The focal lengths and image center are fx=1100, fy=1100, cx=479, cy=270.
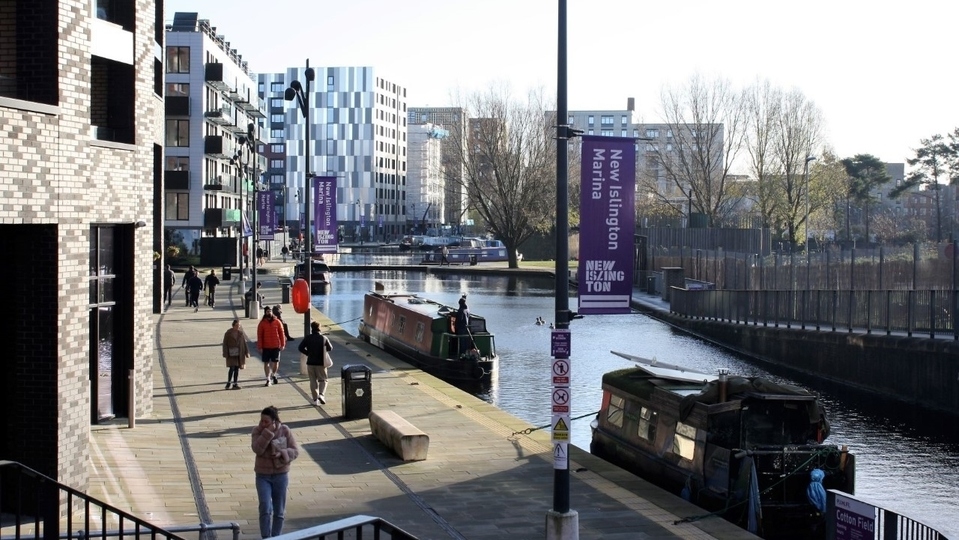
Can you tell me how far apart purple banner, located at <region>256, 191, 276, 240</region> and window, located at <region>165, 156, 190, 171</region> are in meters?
15.4

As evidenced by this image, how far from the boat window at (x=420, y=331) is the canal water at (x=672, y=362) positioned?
2.95 m

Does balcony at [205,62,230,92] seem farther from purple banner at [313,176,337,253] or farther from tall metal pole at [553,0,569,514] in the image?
tall metal pole at [553,0,569,514]

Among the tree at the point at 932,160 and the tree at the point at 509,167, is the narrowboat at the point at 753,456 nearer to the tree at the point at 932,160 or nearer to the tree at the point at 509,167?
the tree at the point at 932,160

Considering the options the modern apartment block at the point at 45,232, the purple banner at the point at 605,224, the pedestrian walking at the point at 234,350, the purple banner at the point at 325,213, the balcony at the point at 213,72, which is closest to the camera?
the modern apartment block at the point at 45,232

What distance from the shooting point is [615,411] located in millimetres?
21516

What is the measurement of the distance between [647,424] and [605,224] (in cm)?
679

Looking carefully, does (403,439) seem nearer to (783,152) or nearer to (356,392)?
(356,392)

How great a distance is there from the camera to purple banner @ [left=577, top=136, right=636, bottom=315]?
14273 millimetres

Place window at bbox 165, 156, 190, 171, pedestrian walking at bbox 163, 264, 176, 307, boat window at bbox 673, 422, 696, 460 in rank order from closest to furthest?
boat window at bbox 673, 422, 696, 460
pedestrian walking at bbox 163, 264, 176, 307
window at bbox 165, 156, 190, 171

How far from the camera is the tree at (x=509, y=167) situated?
317 feet

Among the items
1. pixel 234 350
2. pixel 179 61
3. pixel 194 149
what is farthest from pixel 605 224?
pixel 179 61

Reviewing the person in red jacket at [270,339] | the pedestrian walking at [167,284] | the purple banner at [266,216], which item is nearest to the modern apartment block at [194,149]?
the purple banner at [266,216]

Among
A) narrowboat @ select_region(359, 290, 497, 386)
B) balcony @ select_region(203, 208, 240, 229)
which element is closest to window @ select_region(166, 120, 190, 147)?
balcony @ select_region(203, 208, 240, 229)

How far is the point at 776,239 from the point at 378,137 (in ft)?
343
